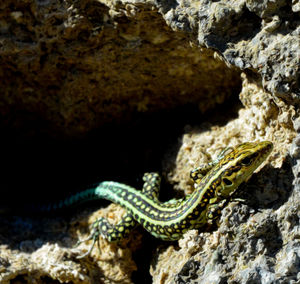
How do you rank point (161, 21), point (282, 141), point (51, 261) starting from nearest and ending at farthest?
point (282, 141), point (161, 21), point (51, 261)

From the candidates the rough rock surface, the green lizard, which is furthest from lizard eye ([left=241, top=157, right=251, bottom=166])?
the rough rock surface

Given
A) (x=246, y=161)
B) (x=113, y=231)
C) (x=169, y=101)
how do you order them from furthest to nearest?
(x=169, y=101) < (x=113, y=231) < (x=246, y=161)

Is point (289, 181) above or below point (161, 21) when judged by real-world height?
below

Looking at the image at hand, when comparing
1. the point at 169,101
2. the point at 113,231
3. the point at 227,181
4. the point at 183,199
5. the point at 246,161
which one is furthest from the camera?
the point at 169,101

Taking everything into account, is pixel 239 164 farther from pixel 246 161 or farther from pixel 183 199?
pixel 183 199

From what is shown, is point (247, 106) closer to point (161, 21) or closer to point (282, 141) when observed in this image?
point (282, 141)

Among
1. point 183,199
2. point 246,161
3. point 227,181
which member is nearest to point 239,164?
point 246,161

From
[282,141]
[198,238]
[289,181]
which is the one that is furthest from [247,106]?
[198,238]
